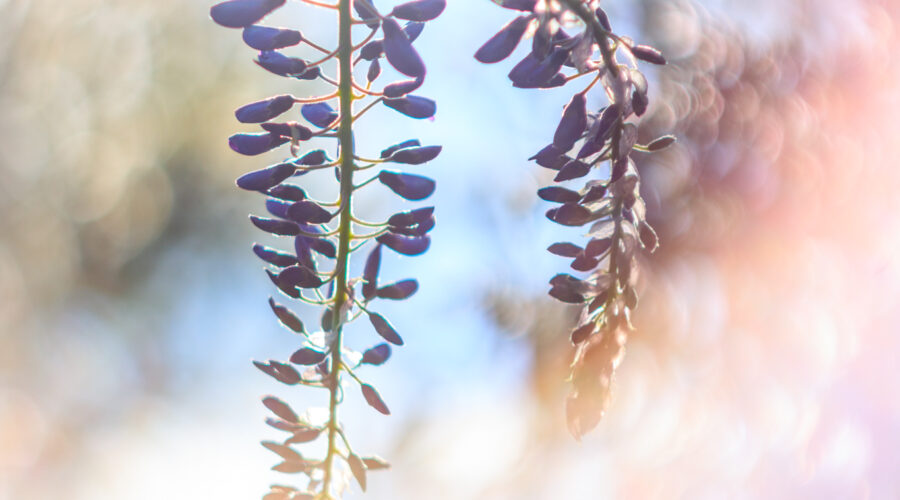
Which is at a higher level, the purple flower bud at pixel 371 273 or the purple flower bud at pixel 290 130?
the purple flower bud at pixel 290 130

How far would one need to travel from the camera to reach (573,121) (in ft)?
1.05

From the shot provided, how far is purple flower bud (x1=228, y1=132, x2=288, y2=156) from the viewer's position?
14.1 inches

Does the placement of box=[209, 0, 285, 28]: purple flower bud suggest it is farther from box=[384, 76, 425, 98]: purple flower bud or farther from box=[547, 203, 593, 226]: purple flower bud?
box=[547, 203, 593, 226]: purple flower bud

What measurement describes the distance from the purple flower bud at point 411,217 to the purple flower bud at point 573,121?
0.24 ft

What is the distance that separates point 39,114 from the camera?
2.69m

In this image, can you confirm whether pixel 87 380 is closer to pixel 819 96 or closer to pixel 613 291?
pixel 819 96

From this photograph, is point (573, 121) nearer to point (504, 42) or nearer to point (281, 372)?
point (504, 42)

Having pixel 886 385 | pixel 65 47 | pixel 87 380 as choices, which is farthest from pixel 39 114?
pixel 886 385

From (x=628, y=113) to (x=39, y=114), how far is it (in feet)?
9.70

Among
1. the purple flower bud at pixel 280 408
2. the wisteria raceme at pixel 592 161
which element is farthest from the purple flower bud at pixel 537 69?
the purple flower bud at pixel 280 408

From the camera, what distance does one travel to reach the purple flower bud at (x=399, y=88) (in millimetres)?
343

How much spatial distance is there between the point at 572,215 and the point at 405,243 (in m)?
0.09

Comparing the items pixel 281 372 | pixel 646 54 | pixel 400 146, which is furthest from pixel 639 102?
pixel 281 372

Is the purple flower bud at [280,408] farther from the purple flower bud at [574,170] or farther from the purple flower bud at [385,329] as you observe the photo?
the purple flower bud at [574,170]
